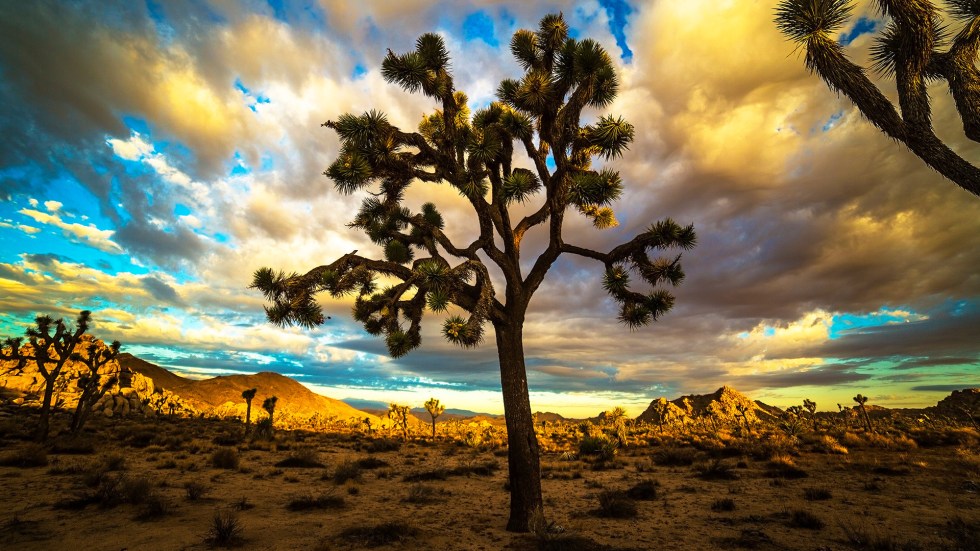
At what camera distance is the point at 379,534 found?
7.04 m

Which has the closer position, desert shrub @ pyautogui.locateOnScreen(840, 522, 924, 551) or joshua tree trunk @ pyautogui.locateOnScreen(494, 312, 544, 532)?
desert shrub @ pyautogui.locateOnScreen(840, 522, 924, 551)

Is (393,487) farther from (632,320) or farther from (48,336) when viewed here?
(48,336)

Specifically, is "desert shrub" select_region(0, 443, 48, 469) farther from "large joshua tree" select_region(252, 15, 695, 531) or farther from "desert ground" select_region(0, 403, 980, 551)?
"large joshua tree" select_region(252, 15, 695, 531)

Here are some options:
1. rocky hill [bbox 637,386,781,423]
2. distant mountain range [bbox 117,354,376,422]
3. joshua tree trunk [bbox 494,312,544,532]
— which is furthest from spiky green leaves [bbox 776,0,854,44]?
distant mountain range [bbox 117,354,376,422]

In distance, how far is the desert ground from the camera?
22.3ft

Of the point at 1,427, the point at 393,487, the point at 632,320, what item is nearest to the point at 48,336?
the point at 1,427

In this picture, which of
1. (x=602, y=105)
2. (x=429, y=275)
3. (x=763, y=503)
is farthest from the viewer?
(x=763, y=503)

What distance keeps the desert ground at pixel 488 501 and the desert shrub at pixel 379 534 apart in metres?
0.04

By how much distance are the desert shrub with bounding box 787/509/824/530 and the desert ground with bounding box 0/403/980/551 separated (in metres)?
0.03

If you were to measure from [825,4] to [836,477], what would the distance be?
13.2 m

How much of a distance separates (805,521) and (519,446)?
19.0ft

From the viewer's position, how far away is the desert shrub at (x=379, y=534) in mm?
6789

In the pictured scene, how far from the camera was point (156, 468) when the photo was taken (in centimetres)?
1342

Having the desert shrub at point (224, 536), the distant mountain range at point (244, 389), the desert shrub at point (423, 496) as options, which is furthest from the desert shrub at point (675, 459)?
the distant mountain range at point (244, 389)
